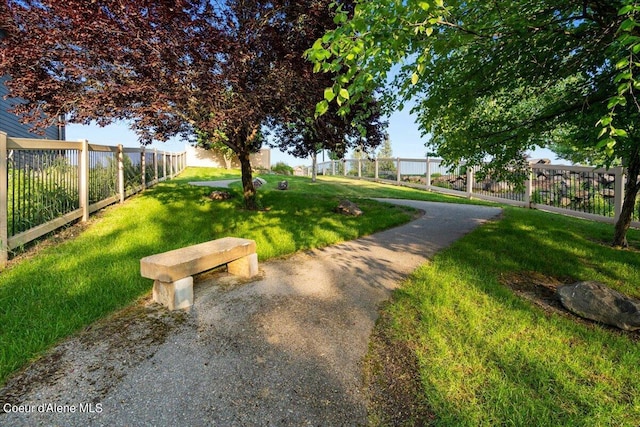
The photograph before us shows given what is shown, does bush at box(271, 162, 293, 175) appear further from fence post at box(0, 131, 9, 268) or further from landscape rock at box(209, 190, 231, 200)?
fence post at box(0, 131, 9, 268)

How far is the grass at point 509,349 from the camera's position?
2.06 m

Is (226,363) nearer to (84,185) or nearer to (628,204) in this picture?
→ (84,185)

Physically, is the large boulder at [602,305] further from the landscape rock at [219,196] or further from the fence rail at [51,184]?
the landscape rock at [219,196]

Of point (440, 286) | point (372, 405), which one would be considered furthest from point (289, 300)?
point (440, 286)

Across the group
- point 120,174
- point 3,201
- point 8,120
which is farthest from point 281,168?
point 3,201

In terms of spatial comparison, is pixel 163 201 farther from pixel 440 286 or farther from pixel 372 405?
pixel 372 405

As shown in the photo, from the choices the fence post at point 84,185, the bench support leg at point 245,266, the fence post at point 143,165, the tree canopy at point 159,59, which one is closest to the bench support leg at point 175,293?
the bench support leg at point 245,266

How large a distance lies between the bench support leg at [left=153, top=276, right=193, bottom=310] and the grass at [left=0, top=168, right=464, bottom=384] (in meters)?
0.34

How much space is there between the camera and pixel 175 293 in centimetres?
327

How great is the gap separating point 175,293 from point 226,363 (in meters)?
1.15

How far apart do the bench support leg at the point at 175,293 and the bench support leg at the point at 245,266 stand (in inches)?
34.6

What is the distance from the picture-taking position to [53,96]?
18.3 feet

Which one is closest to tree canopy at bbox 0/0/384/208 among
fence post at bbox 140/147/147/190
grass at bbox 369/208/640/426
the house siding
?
fence post at bbox 140/147/147/190

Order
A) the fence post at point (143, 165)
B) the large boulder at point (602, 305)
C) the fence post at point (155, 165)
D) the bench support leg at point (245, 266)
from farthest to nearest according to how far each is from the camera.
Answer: the fence post at point (155, 165) < the fence post at point (143, 165) < the bench support leg at point (245, 266) < the large boulder at point (602, 305)
